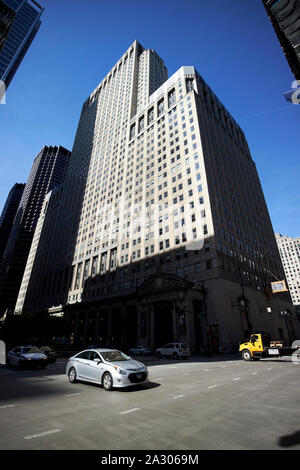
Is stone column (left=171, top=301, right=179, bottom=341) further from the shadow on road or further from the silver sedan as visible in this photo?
the shadow on road

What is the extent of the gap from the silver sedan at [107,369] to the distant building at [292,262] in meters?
164

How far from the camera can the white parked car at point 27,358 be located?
691 inches

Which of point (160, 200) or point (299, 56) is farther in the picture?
point (160, 200)

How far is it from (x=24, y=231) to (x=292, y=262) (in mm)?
189009

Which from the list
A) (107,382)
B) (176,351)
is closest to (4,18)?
(107,382)

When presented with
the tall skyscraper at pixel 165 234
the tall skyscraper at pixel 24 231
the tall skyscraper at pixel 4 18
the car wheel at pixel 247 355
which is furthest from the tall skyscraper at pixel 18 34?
the car wheel at pixel 247 355

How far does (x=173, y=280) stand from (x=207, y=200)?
17325mm

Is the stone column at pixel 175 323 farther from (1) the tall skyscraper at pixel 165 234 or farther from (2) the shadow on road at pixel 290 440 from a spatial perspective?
(2) the shadow on road at pixel 290 440

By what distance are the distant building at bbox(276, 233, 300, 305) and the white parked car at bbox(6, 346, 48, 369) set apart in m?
162

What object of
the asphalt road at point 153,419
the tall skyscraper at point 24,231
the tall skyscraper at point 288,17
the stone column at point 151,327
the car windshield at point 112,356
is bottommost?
the asphalt road at point 153,419

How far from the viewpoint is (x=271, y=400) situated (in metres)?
7.36

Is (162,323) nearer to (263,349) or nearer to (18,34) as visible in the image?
(263,349)
